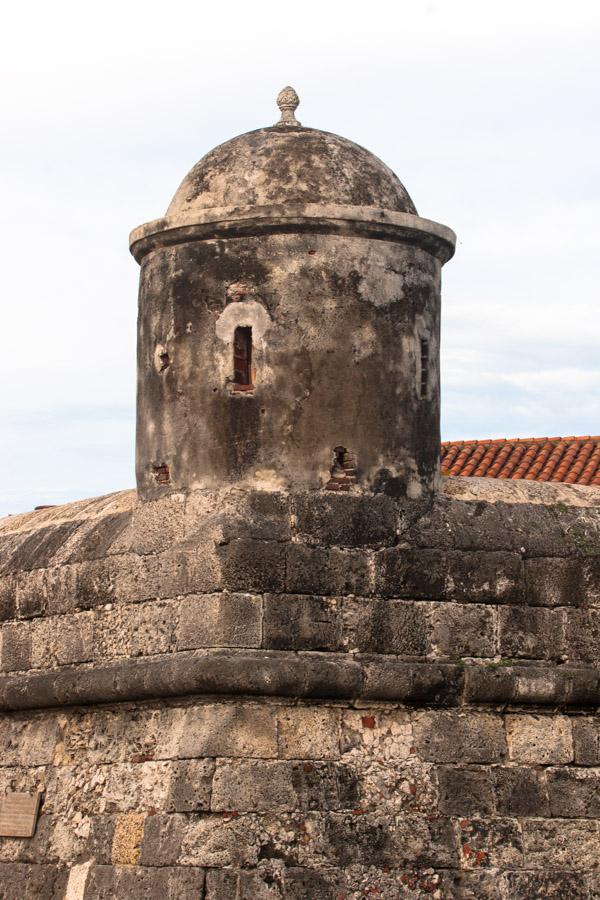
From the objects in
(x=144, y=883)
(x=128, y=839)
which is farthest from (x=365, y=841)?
(x=128, y=839)

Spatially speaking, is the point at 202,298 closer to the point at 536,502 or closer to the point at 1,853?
the point at 536,502

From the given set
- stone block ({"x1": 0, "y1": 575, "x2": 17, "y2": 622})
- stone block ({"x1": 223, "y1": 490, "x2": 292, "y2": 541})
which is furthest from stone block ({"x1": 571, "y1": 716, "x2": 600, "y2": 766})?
stone block ({"x1": 0, "y1": 575, "x2": 17, "y2": 622})

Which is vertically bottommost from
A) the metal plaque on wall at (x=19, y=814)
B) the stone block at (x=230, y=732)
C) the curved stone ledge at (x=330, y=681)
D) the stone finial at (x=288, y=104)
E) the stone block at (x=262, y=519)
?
the metal plaque on wall at (x=19, y=814)

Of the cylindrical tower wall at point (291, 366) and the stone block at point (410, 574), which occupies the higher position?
the cylindrical tower wall at point (291, 366)

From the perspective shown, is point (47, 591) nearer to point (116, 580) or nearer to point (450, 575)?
point (116, 580)

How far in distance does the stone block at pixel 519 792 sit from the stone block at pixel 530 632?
576 millimetres

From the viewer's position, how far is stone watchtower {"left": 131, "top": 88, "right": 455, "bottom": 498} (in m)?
9.02

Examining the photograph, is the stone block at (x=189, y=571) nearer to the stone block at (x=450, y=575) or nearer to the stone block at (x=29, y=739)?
the stone block at (x=450, y=575)

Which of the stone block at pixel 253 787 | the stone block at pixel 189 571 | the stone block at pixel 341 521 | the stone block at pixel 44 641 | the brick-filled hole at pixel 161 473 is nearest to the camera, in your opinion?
the stone block at pixel 253 787

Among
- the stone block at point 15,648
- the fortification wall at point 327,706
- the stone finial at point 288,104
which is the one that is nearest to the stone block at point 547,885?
the fortification wall at point 327,706

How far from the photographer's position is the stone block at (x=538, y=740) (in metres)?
8.91

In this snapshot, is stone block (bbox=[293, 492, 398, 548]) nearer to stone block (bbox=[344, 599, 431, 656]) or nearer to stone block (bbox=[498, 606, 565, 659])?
stone block (bbox=[344, 599, 431, 656])

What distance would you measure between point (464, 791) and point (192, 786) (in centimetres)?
130

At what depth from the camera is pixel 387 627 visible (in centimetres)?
884
